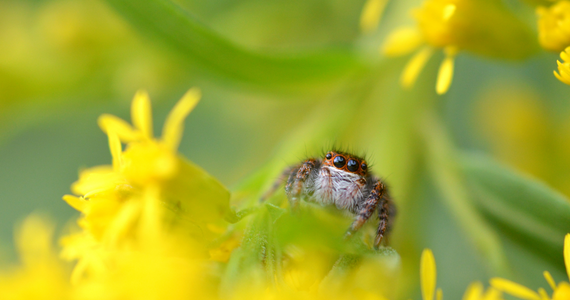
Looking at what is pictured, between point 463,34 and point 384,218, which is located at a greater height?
point 463,34

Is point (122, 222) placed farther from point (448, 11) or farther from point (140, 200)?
point (448, 11)

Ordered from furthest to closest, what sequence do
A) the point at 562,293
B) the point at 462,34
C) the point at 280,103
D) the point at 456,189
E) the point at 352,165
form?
Result: the point at 280,103 < the point at 456,189 < the point at 462,34 < the point at 352,165 < the point at 562,293

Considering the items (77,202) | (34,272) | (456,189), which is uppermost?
(456,189)

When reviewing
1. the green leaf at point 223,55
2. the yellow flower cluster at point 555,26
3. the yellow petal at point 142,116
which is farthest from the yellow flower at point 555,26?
the yellow petal at point 142,116

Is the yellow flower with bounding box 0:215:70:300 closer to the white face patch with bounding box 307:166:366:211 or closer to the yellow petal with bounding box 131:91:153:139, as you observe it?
the yellow petal with bounding box 131:91:153:139

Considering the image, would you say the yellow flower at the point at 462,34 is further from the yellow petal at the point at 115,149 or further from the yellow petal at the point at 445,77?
the yellow petal at the point at 115,149

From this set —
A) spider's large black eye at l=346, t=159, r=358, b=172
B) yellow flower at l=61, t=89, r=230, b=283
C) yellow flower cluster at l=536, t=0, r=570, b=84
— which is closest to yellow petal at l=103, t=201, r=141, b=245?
yellow flower at l=61, t=89, r=230, b=283

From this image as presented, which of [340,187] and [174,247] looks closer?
[174,247]

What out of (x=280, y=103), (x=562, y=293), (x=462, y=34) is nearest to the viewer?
(x=562, y=293)

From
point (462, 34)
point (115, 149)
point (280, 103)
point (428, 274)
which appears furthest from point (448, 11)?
point (280, 103)
